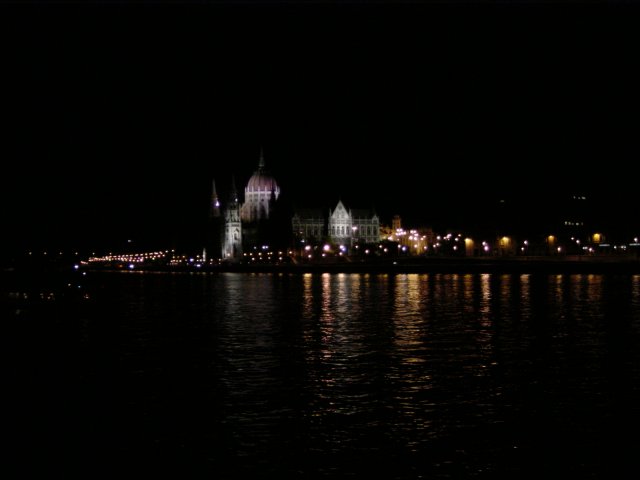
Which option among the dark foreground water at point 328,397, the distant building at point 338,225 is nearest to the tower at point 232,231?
the distant building at point 338,225

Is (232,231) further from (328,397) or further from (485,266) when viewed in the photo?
(328,397)

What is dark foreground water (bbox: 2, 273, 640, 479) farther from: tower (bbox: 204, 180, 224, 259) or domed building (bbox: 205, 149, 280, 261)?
tower (bbox: 204, 180, 224, 259)

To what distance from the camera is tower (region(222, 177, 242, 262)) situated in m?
187

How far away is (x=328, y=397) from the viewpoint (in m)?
19.5

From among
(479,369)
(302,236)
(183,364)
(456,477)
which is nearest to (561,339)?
(479,369)

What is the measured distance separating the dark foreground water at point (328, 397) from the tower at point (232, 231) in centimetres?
14745

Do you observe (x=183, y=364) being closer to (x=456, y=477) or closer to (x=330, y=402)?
(x=330, y=402)

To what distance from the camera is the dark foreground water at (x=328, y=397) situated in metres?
14.3

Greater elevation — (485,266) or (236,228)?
(236,228)

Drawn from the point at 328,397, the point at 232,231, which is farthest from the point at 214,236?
the point at 328,397

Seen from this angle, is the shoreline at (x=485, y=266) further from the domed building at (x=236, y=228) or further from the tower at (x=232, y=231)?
the tower at (x=232, y=231)

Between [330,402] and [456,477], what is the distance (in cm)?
598

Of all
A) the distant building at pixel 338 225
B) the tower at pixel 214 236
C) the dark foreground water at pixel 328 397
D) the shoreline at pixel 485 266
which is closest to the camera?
the dark foreground water at pixel 328 397

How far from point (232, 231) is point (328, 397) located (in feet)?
560
